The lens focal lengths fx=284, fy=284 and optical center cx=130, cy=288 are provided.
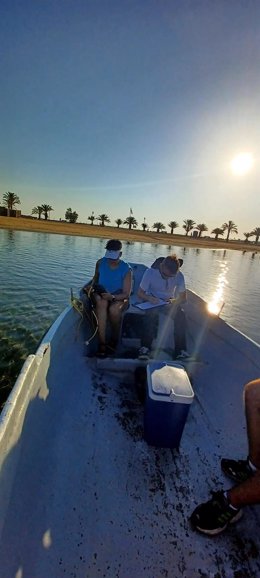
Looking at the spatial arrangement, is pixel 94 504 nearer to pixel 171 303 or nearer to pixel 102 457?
pixel 102 457

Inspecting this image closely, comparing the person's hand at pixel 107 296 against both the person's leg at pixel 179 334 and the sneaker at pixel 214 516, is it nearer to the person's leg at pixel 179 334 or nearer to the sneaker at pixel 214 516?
the person's leg at pixel 179 334

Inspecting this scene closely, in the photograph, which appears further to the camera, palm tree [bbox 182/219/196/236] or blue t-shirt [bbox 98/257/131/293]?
palm tree [bbox 182/219/196/236]

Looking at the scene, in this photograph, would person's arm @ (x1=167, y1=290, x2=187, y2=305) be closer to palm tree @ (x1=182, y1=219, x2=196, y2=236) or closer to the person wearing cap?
the person wearing cap

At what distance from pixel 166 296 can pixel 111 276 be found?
0.93 meters

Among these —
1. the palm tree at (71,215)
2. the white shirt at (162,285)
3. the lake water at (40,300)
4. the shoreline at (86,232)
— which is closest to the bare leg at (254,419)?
the white shirt at (162,285)

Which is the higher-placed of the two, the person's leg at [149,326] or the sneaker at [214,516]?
the person's leg at [149,326]

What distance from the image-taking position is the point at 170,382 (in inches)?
96.7

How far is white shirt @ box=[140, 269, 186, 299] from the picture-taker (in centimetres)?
451

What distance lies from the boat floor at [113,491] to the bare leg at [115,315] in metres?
1.01

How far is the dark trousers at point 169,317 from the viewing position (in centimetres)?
414

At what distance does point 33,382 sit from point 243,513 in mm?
1841

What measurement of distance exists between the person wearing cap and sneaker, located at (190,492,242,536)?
6.76 feet

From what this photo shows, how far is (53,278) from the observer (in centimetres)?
1320

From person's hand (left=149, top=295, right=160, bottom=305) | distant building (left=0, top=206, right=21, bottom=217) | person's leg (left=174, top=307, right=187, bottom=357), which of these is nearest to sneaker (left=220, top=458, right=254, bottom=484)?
person's leg (left=174, top=307, right=187, bottom=357)
